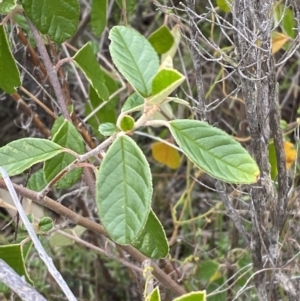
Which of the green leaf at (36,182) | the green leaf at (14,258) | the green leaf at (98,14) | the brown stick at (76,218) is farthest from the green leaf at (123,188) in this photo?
the green leaf at (98,14)

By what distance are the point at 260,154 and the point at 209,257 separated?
739mm

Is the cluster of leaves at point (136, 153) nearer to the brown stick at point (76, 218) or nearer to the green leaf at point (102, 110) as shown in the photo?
the brown stick at point (76, 218)

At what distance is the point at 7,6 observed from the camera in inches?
31.8

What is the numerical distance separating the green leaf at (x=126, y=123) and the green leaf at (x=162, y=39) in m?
0.60

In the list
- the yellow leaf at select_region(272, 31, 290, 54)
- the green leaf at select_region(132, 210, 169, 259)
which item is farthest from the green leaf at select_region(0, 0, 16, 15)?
the yellow leaf at select_region(272, 31, 290, 54)

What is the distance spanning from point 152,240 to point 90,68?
0.32m

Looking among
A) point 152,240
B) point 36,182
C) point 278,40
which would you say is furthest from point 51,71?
point 278,40

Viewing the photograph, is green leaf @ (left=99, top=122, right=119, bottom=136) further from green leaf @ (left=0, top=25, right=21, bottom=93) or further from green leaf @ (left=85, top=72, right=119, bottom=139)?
green leaf @ (left=85, top=72, right=119, bottom=139)

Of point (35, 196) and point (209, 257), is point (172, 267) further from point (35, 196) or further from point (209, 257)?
point (35, 196)

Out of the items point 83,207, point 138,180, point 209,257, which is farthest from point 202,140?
point 209,257

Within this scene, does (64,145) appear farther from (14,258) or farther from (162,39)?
(162,39)

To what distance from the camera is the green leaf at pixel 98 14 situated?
1056 mm

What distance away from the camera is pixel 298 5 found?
2.65ft

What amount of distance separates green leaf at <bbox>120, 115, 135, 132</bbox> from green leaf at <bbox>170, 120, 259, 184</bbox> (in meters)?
0.04
